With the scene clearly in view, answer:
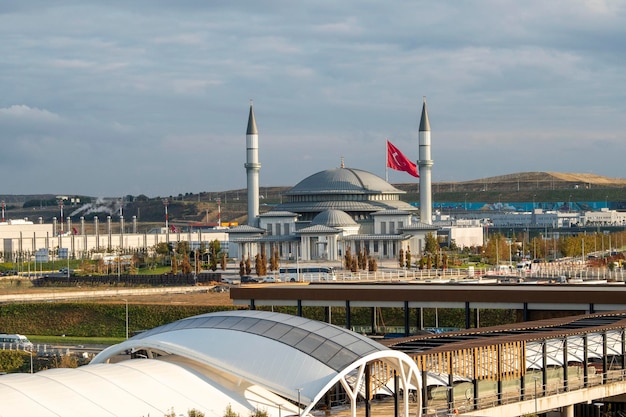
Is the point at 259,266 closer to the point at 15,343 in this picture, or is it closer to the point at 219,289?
the point at 219,289

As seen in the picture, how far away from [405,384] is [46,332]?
52.8 m

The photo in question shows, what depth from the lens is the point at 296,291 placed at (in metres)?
58.3

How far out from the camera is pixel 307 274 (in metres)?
89.7

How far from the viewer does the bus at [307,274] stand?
3334 inches

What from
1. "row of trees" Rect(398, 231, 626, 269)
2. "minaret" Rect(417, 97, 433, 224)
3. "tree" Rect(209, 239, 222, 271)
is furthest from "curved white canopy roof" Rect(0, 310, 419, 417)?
"minaret" Rect(417, 97, 433, 224)

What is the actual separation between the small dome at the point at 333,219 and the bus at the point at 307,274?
14.1 meters

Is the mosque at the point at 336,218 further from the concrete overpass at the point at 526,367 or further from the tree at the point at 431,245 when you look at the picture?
the concrete overpass at the point at 526,367

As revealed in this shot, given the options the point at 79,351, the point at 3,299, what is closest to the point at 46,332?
the point at 3,299

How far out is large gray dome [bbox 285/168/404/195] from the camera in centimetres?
12619

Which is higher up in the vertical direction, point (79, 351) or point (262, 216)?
point (262, 216)

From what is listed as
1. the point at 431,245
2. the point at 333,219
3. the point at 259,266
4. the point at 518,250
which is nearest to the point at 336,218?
the point at 333,219

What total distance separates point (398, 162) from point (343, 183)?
29.7ft

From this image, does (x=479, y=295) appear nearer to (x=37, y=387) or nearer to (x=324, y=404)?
(x=324, y=404)

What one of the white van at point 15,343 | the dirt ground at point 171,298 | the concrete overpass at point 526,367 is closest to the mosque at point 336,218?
the dirt ground at point 171,298
